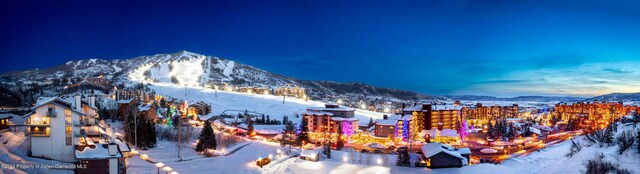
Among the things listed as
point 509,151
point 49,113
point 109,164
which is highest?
point 49,113

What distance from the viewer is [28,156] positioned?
24.7 metres

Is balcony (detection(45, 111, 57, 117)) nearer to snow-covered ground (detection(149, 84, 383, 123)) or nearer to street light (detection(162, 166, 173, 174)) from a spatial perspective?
street light (detection(162, 166, 173, 174))

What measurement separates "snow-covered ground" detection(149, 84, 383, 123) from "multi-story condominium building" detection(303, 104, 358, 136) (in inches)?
669

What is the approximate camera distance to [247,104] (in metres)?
107

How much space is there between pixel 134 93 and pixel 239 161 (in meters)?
75.6

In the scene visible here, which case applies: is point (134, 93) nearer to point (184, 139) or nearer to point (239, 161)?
point (184, 139)

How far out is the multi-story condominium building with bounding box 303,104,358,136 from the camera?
64.1 m

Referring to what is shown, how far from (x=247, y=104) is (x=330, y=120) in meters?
45.4

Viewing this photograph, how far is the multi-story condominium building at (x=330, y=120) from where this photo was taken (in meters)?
64.1

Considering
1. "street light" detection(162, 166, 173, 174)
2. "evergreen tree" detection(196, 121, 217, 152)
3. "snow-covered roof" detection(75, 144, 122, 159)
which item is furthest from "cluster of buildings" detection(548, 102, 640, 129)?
"snow-covered roof" detection(75, 144, 122, 159)

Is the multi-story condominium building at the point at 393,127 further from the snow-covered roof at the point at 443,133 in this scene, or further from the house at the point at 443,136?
the snow-covered roof at the point at 443,133

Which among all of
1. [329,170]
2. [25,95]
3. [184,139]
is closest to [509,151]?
[329,170]

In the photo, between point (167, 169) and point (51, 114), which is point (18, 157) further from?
point (167, 169)

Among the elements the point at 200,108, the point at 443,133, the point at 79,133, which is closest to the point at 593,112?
the point at 443,133
